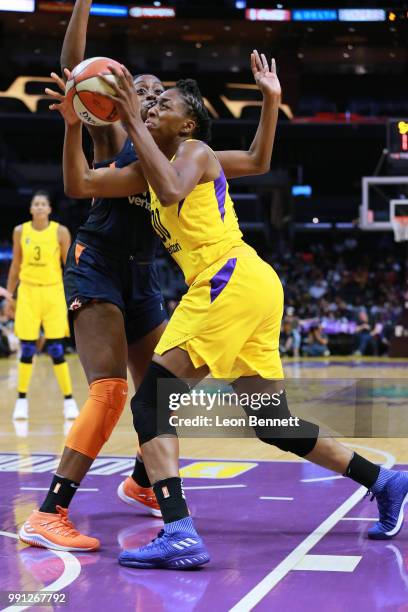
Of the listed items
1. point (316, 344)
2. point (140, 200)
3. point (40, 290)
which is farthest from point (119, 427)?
point (316, 344)

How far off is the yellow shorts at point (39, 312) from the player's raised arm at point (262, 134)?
4930mm

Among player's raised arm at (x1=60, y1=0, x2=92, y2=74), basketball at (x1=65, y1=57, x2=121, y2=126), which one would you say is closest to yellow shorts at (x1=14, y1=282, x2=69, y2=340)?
player's raised arm at (x1=60, y1=0, x2=92, y2=74)

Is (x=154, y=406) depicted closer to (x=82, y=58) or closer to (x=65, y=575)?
(x=65, y=575)

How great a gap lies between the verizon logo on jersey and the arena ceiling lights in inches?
1001

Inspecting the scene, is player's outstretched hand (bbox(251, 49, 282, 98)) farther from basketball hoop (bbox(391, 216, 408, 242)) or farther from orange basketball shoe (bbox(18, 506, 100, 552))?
basketball hoop (bbox(391, 216, 408, 242))

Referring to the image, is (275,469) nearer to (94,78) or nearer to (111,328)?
(111,328)

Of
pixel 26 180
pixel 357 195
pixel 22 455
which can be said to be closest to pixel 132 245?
pixel 22 455

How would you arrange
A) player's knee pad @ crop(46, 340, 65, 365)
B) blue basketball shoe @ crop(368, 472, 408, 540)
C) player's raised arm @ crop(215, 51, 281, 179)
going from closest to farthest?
1. blue basketball shoe @ crop(368, 472, 408, 540)
2. player's raised arm @ crop(215, 51, 281, 179)
3. player's knee pad @ crop(46, 340, 65, 365)

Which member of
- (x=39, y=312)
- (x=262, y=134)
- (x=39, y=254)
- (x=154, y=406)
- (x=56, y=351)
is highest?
(x=262, y=134)

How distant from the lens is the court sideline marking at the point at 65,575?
2.91 meters

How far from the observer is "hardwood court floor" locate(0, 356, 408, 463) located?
641 cm

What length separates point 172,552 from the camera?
11.3ft

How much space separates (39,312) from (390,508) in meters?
5.56

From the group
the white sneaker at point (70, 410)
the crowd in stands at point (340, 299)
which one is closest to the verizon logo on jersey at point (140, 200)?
the white sneaker at point (70, 410)
